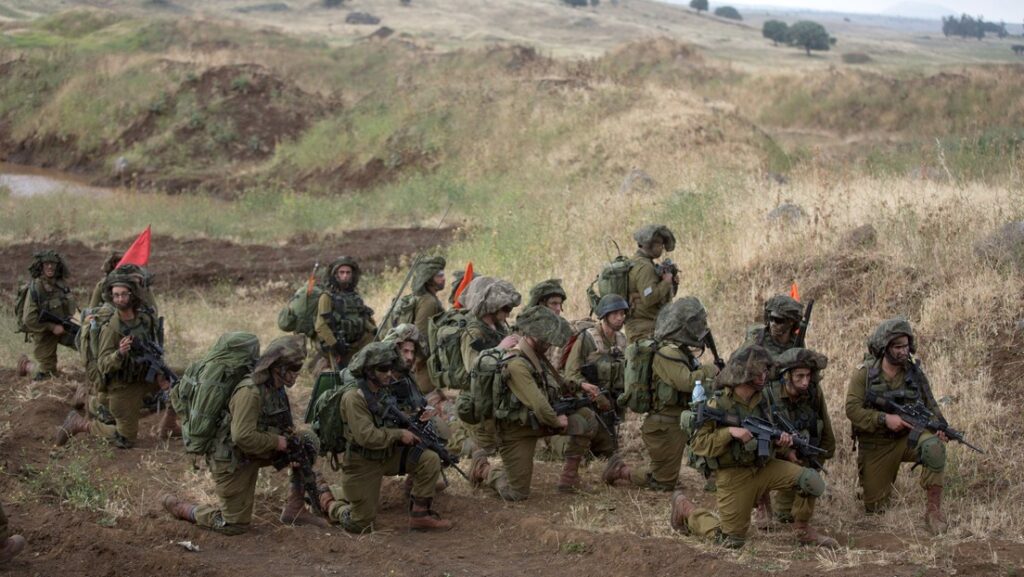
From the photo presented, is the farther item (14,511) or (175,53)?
(175,53)

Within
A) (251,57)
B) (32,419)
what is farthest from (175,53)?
(32,419)

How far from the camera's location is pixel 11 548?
270 inches

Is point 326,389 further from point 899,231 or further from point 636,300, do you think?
point 899,231

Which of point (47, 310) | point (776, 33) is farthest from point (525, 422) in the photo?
point (776, 33)

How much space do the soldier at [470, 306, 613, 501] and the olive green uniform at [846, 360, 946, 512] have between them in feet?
6.68

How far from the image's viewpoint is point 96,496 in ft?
28.7

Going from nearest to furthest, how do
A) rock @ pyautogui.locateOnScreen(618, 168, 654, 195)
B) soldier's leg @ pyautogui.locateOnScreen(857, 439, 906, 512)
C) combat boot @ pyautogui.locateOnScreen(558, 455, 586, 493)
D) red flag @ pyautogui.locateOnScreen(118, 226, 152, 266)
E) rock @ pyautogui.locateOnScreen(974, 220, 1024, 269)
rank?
soldier's leg @ pyautogui.locateOnScreen(857, 439, 906, 512) < combat boot @ pyautogui.locateOnScreen(558, 455, 586, 493) < rock @ pyautogui.locateOnScreen(974, 220, 1024, 269) < red flag @ pyautogui.locateOnScreen(118, 226, 152, 266) < rock @ pyautogui.locateOnScreen(618, 168, 654, 195)

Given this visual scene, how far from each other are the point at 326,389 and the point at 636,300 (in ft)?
12.6

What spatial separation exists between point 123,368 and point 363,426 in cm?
351

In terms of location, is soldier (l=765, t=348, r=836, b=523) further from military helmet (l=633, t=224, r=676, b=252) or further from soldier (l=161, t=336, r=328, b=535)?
soldier (l=161, t=336, r=328, b=535)

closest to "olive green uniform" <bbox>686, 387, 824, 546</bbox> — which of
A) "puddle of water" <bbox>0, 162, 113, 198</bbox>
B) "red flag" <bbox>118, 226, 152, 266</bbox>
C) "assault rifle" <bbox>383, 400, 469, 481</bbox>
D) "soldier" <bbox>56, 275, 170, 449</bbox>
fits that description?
"assault rifle" <bbox>383, 400, 469, 481</bbox>

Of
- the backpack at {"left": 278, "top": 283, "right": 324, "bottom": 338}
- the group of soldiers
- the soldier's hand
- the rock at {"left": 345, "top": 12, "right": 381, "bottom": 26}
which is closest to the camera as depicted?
the soldier's hand

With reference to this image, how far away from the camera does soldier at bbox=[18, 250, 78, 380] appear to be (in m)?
12.5

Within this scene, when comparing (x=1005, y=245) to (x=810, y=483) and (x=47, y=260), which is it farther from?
(x=47, y=260)
